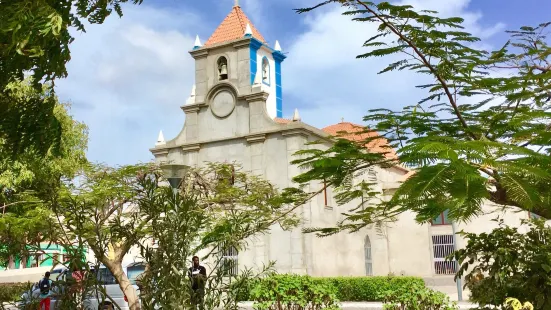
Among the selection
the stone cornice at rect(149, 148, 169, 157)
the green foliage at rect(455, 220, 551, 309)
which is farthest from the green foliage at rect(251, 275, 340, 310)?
the stone cornice at rect(149, 148, 169, 157)

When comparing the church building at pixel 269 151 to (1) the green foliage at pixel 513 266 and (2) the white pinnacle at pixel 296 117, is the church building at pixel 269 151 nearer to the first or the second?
(2) the white pinnacle at pixel 296 117

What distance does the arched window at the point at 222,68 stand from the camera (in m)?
25.9

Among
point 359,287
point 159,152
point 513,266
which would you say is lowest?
point 359,287

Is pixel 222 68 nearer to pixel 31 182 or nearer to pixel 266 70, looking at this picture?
pixel 266 70

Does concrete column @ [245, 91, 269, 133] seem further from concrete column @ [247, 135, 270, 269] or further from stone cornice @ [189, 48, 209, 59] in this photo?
stone cornice @ [189, 48, 209, 59]

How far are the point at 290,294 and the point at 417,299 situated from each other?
2761 millimetres

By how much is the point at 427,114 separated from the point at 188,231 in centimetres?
334

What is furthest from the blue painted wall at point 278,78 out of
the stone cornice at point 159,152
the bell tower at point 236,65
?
the stone cornice at point 159,152

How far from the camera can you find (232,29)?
2725cm

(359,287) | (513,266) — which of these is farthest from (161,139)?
(513,266)

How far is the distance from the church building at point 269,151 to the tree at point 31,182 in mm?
4075

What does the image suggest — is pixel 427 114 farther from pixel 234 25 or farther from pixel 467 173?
pixel 234 25

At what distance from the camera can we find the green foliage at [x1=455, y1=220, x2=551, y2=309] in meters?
8.02

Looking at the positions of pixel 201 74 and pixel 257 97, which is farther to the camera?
pixel 201 74
